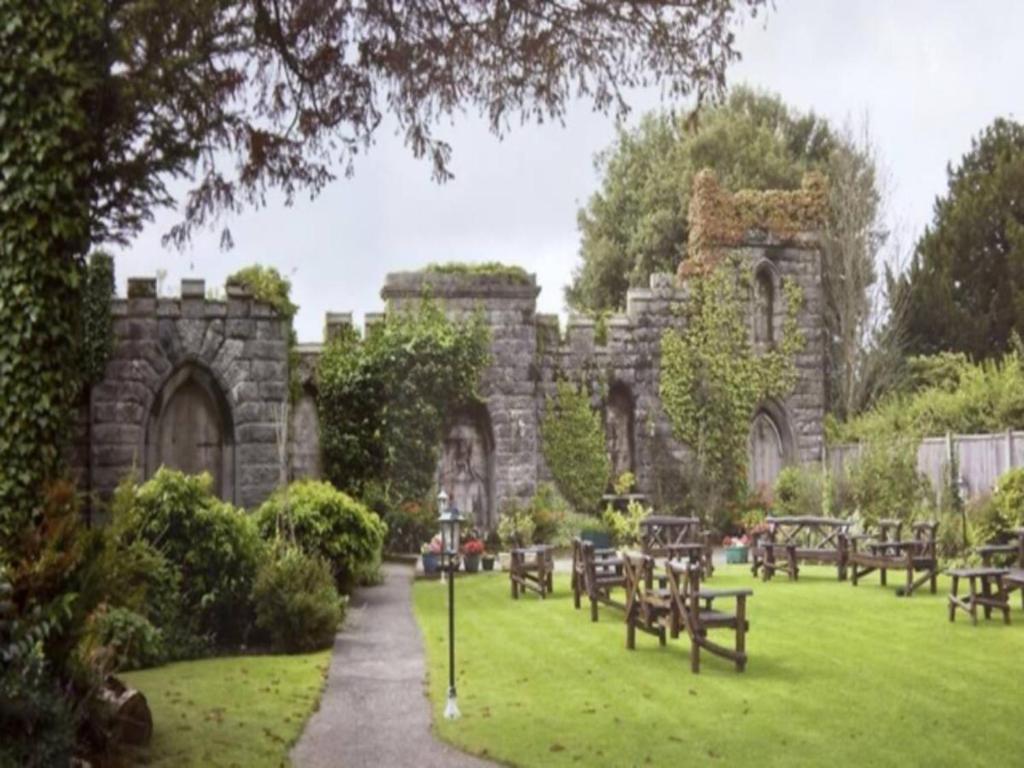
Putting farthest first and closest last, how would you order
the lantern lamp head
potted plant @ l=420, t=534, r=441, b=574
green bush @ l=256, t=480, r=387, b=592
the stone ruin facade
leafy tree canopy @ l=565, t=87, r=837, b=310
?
leafy tree canopy @ l=565, t=87, r=837, b=310 < the stone ruin facade < potted plant @ l=420, t=534, r=441, b=574 < green bush @ l=256, t=480, r=387, b=592 < the lantern lamp head

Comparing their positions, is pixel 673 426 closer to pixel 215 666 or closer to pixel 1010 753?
pixel 215 666

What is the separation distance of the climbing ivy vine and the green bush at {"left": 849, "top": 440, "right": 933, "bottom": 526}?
142 inches

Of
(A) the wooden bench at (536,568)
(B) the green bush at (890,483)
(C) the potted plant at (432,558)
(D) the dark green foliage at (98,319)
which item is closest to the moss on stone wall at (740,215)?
(B) the green bush at (890,483)

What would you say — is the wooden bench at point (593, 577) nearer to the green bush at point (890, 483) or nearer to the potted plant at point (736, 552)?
the potted plant at point (736, 552)

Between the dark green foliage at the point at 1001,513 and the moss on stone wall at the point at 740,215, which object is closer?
the dark green foliage at the point at 1001,513

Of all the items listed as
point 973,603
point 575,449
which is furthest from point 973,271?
point 973,603

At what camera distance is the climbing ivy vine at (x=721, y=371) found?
Result: 24359mm

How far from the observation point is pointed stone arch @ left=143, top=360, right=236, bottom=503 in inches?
773

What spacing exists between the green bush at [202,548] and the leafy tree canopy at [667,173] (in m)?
21.2

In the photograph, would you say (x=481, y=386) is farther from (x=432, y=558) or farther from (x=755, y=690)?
(x=755, y=690)

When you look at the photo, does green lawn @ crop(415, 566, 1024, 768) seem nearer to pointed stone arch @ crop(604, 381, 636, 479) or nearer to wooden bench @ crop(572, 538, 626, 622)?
wooden bench @ crop(572, 538, 626, 622)

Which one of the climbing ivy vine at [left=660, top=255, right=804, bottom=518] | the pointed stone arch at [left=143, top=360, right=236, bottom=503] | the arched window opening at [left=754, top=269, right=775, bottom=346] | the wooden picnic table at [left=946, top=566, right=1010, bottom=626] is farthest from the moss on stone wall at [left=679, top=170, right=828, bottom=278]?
the wooden picnic table at [left=946, top=566, right=1010, bottom=626]

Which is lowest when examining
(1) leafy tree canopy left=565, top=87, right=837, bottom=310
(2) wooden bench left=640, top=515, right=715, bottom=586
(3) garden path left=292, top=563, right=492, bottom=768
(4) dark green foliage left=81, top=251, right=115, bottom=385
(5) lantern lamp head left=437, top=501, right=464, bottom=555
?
(3) garden path left=292, top=563, right=492, bottom=768

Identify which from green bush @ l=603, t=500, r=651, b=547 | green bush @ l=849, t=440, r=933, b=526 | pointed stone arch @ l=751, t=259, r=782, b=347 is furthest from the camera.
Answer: pointed stone arch @ l=751, t=259, r=782, b=347
